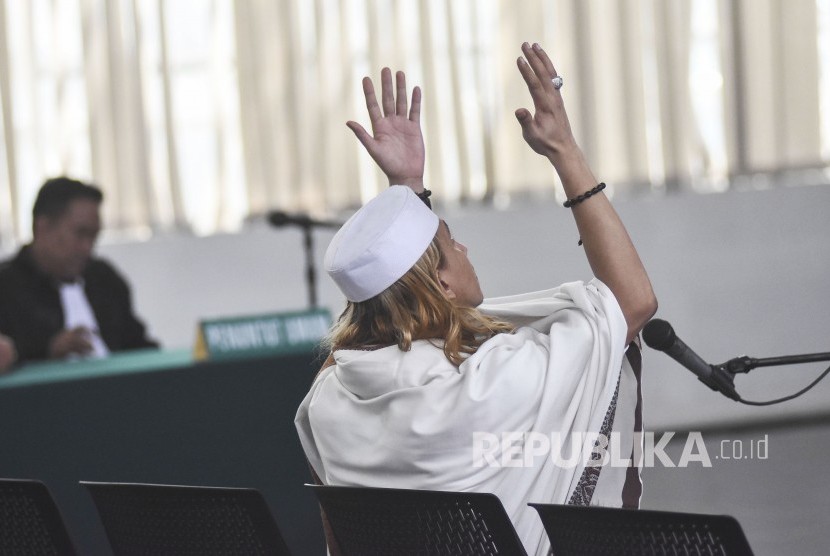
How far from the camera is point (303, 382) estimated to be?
136 inches

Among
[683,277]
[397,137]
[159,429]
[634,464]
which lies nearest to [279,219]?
[159,429]

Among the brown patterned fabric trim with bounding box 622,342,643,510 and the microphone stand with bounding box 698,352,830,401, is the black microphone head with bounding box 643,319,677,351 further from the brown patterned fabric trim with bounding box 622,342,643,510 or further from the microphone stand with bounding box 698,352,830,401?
the brown patterned fabric trim with bounding box 622,342,643,510

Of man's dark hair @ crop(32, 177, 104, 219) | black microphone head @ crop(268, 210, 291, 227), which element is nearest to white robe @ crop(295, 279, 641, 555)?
black microphone head @ crop(268, 210, 291, 227)

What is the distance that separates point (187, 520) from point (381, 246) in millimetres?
494

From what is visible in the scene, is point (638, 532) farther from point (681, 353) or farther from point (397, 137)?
point (397, 137)

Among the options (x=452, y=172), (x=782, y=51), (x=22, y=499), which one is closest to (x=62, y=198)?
(x=452, y=172)

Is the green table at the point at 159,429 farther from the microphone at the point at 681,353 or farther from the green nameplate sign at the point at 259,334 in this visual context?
the microphone at the point at 681,353

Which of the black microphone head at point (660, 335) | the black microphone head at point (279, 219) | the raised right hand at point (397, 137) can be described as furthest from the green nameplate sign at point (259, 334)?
the black microphone head at point (660, 335)

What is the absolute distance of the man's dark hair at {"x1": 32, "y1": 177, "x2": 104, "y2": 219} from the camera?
416 centimetres

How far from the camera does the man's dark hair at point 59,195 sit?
13.6ft

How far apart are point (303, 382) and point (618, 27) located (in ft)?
10.5

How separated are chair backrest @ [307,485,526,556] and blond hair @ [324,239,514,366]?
283mm

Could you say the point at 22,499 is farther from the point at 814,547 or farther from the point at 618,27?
the point at 618,27

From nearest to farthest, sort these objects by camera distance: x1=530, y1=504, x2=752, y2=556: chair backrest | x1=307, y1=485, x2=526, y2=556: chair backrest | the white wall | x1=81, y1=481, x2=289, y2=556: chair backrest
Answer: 1. x1=530, y1=504, x2=752, y2=556: chair backrest
2. x1=307, y1=485, x2=526, y2=556: chair backrest
3. x1=81, y1=481, x2=289, y2=556: chair backrest
4. the white wall
